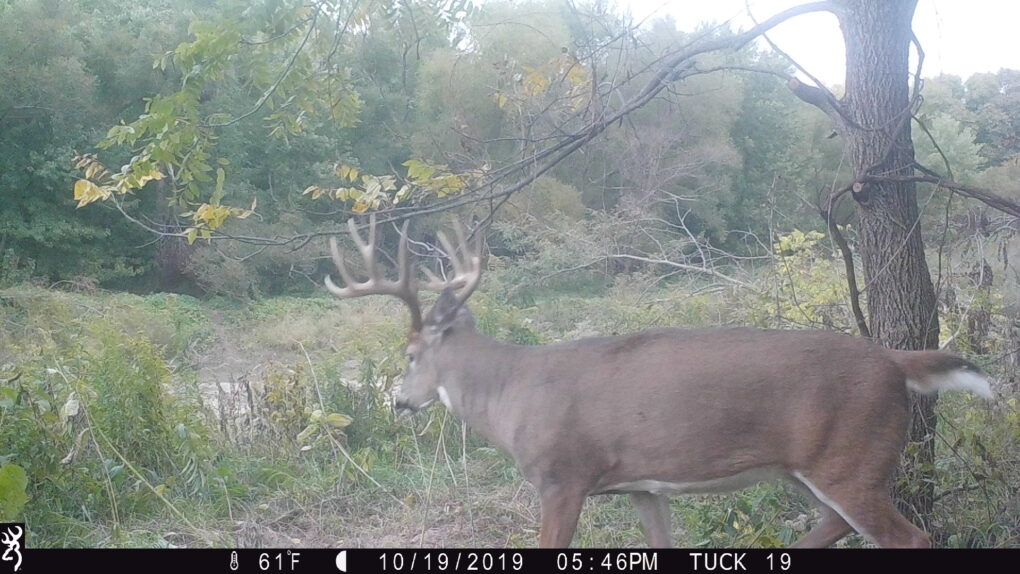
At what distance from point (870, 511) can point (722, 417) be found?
2.48 ft

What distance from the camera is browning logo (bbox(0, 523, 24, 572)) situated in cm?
469

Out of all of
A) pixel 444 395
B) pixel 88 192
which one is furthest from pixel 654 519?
pixel 88 192

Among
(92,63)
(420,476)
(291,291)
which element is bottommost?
(291,291)

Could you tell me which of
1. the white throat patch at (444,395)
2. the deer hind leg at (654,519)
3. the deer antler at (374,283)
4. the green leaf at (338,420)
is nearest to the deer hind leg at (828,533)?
the deer hind leg at (654,519)

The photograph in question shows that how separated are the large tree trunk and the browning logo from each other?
15.9 ft

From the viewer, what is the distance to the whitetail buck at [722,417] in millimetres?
4043
